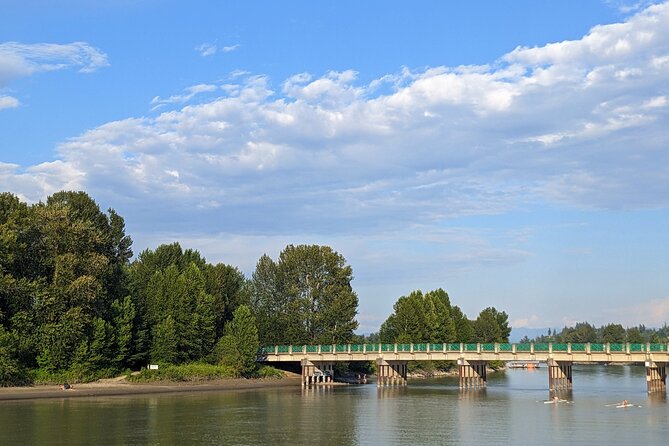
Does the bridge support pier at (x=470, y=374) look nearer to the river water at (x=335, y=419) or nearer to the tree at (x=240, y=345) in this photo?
the river water at (x=335, y=419)

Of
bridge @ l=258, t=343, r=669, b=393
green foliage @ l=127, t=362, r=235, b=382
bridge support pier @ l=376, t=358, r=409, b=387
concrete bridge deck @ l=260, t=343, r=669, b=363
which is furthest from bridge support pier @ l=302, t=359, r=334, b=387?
green foliage @ l=127, t=362, r=235, b=382

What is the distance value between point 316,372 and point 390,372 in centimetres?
1125

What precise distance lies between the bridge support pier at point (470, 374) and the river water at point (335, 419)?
40.8 ft

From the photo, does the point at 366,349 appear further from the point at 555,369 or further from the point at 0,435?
the point at 0,435

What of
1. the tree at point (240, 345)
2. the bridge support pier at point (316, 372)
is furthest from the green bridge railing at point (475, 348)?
the tree at point (240, 345)

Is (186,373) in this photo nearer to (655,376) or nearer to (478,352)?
(478,352)

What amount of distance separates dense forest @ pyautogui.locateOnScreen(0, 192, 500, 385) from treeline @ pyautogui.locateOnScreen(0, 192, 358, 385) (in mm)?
155

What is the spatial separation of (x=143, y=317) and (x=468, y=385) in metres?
46.7

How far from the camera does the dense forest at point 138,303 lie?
96375 mm

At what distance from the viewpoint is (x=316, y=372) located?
123 meters

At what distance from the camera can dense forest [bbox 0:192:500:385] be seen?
96375mm

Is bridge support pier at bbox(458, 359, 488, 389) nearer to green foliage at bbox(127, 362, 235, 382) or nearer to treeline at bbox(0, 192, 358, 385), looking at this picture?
treeline at bbox(0, 192, 358, 385)

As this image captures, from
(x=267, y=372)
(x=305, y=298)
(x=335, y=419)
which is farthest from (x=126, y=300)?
(x=335, y=419)

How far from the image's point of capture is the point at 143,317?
112750 millimetres
